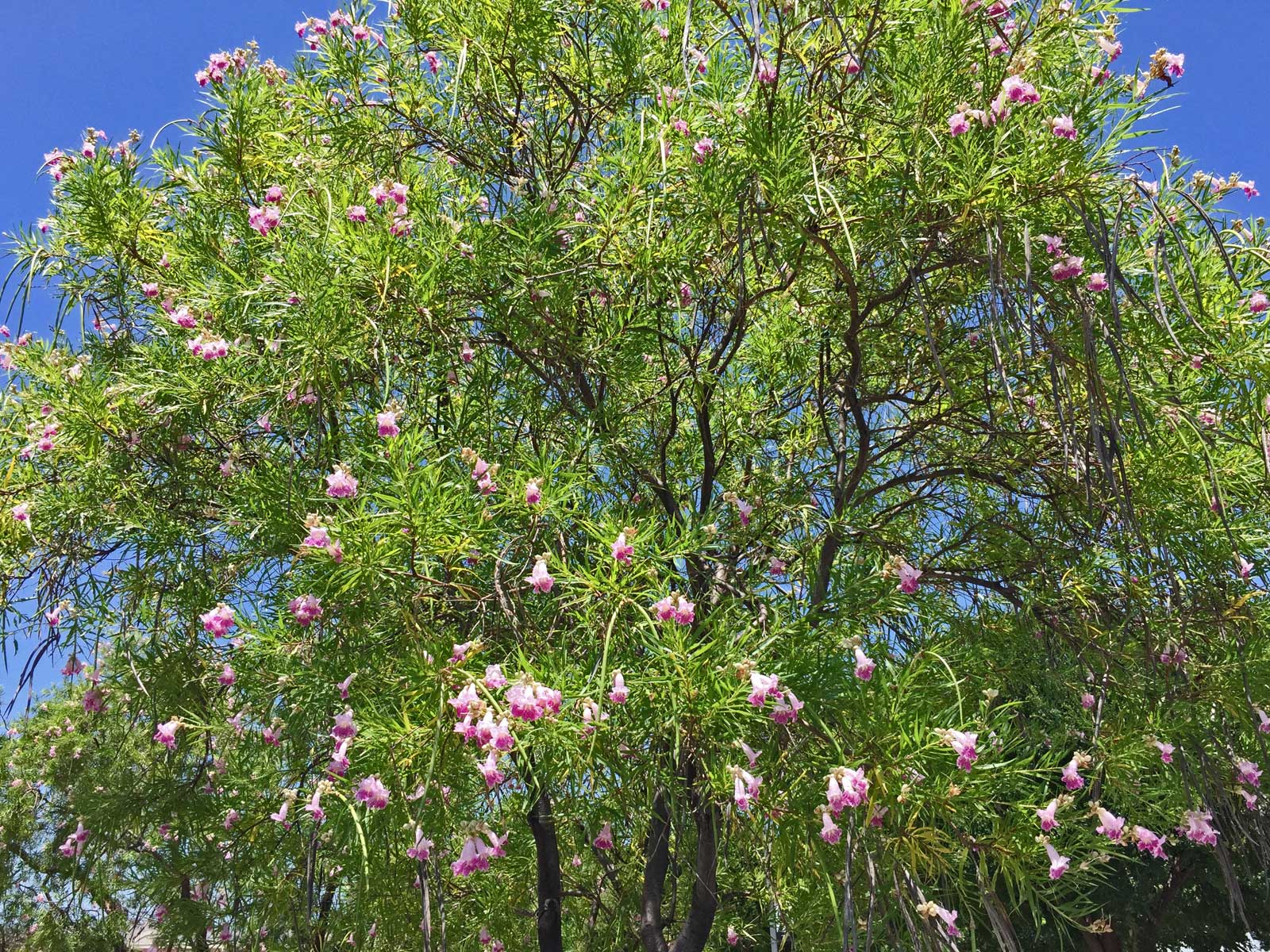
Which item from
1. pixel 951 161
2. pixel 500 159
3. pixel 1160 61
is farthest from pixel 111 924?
pixel 1160 61

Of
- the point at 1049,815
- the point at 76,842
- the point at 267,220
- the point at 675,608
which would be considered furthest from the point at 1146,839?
the point at 76,842

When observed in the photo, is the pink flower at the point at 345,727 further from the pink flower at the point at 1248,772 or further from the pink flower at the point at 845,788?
the pink flower at the point at 1248,772

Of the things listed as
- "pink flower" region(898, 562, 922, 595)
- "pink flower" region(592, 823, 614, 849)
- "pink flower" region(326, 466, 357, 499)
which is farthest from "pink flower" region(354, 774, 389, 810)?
"pink flower" region(898, 562, 922, 595)

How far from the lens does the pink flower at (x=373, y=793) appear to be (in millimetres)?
2615

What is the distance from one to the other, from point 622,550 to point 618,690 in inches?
16.1

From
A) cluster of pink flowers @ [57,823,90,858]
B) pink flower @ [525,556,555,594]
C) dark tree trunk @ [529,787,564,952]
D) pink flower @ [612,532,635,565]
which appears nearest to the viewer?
pink flower @ [525,556,555,594]

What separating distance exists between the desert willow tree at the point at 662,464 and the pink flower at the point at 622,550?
6 cm

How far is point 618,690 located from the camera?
2.55m

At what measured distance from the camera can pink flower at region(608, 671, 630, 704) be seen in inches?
100

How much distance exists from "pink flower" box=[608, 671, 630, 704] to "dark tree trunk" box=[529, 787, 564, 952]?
2061mm

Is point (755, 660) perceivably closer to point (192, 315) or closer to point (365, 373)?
point (365, 373)

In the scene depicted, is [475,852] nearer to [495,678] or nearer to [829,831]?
[495,678]

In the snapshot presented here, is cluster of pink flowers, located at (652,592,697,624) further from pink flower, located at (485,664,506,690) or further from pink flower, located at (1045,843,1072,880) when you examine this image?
pink flower, located at (1045,843,1072,880)

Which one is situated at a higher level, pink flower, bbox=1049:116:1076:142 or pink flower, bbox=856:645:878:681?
pink flower, bbox=1049:116:1076:142
